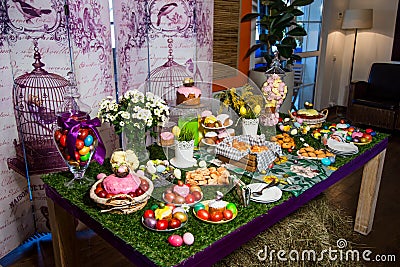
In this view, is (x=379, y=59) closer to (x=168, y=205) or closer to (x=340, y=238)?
(x=340, y=238)

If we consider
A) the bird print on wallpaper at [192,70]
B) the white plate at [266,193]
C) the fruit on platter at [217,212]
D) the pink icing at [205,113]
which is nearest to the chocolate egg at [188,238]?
the fruit on platter at [217,212]

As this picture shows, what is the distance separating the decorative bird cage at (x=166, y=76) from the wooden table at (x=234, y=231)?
1601 mm

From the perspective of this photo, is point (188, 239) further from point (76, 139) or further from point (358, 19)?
point (358, 19)

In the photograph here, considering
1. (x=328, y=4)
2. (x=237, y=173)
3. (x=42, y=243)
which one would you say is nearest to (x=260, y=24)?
(x=328, y=4)

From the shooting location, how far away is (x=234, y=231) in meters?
1.27

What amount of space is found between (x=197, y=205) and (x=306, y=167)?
70 cm

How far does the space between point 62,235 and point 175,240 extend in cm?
82

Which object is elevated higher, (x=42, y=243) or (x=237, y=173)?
(x=237, y=173)

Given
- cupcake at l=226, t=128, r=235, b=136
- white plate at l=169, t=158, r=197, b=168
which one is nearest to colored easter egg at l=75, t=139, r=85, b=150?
white plate at l=169, t=158, r=197, b=168

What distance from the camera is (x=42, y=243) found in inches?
96.4

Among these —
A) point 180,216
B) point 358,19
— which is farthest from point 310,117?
point 358,19

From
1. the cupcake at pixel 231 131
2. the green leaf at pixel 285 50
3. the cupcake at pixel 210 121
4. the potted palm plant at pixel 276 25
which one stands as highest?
the potted palm plant at pixel 276 25

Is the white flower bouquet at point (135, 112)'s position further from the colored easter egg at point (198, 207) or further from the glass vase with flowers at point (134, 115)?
the colored easter egg at point (198, 207)

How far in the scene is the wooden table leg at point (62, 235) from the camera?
5.46ft
